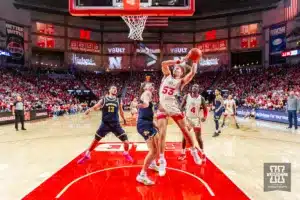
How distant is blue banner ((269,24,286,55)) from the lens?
3167 cm

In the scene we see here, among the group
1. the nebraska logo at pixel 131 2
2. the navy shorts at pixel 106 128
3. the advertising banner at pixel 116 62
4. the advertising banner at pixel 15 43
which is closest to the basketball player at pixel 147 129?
the navy shorts at pixel 106 128

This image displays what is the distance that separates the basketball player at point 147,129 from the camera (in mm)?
4996

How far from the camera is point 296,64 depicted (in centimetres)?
2914

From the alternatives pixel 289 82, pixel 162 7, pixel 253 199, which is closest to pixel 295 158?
pixel 253 199

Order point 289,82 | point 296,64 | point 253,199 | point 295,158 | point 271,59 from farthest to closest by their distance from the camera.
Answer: point 271,59, point 296,64, point 289,82, point 295,158, point 253,199

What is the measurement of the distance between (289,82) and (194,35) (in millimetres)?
18845

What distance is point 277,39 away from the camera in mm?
32562

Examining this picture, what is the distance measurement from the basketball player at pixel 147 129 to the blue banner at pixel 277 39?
31.7 meters

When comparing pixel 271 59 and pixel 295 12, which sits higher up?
pixel 295 12

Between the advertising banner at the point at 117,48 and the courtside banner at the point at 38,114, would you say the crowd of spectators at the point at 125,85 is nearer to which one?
the courtside banner at the point at 38,114

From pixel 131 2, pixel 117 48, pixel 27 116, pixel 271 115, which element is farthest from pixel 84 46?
pixel 131 2

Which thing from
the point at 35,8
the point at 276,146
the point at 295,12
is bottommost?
the point at 276,146

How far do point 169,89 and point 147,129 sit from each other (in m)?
1.03

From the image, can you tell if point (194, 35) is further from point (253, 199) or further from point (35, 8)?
point (253, 199)
